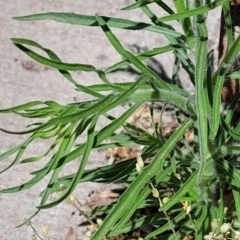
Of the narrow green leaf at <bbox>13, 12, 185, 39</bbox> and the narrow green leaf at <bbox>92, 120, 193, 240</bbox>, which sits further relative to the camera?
the narrow green leaf at <bbox>13, 12, 185, 39</bbox>

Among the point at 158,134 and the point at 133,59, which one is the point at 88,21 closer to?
the point at 133,59

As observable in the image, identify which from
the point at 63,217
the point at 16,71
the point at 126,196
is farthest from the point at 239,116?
the point at 16,71

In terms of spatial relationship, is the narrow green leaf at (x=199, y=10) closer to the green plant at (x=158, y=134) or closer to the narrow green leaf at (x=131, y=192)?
the green plant at (x=158, y=134)

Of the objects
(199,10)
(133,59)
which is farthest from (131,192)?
(199,10)

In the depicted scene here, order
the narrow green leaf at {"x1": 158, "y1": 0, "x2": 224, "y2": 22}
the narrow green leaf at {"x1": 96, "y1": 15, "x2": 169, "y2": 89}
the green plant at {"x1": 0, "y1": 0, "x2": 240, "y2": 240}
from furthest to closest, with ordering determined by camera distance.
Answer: the narrow green leaf at {"x1": 96, "y1": 15, "x2": 169, "y2": 89}
the green plant at {"x1": 0, "y1": 0, "x2": 240, "y2": 240}
the narrow green leaf at {"x1": 158, "y1": 0, "x2": 224, "y2": 22}

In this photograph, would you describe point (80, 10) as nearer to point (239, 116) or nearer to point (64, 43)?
point (64, 43)

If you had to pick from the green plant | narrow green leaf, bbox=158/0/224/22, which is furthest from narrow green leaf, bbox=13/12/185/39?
narrow green leaf, bbox=158/0/224/22

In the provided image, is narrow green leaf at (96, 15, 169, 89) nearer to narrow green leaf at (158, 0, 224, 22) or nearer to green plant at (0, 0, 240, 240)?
green plant at (0, 0, 240, 240)

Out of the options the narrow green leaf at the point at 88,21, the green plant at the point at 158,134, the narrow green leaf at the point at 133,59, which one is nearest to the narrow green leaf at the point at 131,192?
the green plant at the point at 158,134
